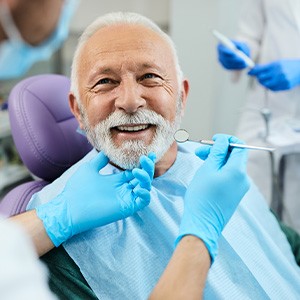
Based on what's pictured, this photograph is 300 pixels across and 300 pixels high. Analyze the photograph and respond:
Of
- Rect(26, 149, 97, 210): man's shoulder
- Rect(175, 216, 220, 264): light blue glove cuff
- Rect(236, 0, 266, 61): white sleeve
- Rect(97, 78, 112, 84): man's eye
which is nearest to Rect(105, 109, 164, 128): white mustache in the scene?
Rect(97, 78, 112, 84): man's eye

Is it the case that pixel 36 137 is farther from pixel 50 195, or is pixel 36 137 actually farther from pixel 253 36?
pixel 253 36

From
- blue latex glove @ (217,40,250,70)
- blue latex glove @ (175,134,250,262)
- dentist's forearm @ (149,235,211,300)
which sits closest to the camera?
dentist's forearm @ (149,235,211,300)

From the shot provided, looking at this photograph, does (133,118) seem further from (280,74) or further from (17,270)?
(280,74)

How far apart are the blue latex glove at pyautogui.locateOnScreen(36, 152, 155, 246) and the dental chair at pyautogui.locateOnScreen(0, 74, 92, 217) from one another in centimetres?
20

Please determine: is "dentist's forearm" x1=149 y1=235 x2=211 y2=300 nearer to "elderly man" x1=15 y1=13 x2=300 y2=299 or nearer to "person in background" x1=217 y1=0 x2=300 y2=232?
"elderly man" x1=15 y1=13 x2=300 y2=299

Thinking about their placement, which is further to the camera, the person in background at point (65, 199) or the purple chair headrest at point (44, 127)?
the purple chair headrest at point (44, 127)

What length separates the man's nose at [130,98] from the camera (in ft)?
3.81

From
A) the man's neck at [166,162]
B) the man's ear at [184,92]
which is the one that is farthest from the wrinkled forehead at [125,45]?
the man's neck at [166,162]

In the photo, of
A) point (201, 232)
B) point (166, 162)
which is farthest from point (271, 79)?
point (201, 232)

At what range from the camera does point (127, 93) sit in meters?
1.18

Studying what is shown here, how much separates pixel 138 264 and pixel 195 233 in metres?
0.25

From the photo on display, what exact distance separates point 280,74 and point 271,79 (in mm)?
58

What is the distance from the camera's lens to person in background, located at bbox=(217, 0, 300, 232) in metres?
1.81

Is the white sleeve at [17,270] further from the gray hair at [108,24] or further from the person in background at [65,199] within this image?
the gray hair at [108,24]
